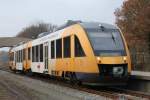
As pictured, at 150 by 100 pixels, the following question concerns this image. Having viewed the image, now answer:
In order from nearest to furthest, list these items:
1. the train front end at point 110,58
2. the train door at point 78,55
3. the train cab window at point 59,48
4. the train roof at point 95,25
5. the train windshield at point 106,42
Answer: the train front end at point 110,58 → the train windshield at point 106,42 → the train door at point 78,55 → the train roof at point 95,25 → the train cab window at point 59,48

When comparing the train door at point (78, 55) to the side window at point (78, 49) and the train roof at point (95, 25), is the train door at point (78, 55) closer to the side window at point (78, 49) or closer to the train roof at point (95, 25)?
the side window at point (78, 49)

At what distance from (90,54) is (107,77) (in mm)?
1244

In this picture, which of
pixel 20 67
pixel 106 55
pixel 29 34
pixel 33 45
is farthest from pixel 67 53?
pixel 29 34

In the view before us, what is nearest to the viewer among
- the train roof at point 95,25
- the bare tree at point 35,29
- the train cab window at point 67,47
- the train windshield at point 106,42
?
the train windshield at point 106,42

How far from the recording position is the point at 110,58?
21734 millimetres

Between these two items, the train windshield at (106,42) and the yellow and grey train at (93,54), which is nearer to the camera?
the yellow and grey train at (93,54)

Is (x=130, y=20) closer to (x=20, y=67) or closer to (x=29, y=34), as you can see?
(x=20, y=67)

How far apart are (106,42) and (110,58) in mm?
1084

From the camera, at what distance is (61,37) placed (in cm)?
2620

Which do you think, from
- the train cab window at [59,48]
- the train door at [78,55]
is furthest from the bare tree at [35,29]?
the train door at [78,55]

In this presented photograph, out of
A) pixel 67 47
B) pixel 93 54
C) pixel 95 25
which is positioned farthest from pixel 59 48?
pixel 93 54

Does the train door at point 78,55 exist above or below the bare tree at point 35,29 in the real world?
below

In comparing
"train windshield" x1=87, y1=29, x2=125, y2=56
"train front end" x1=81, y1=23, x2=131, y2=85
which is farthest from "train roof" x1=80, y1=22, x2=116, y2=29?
"train front end" x1=81, y1=23, x2=131, y2=85

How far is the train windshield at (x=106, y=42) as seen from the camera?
22.1m
